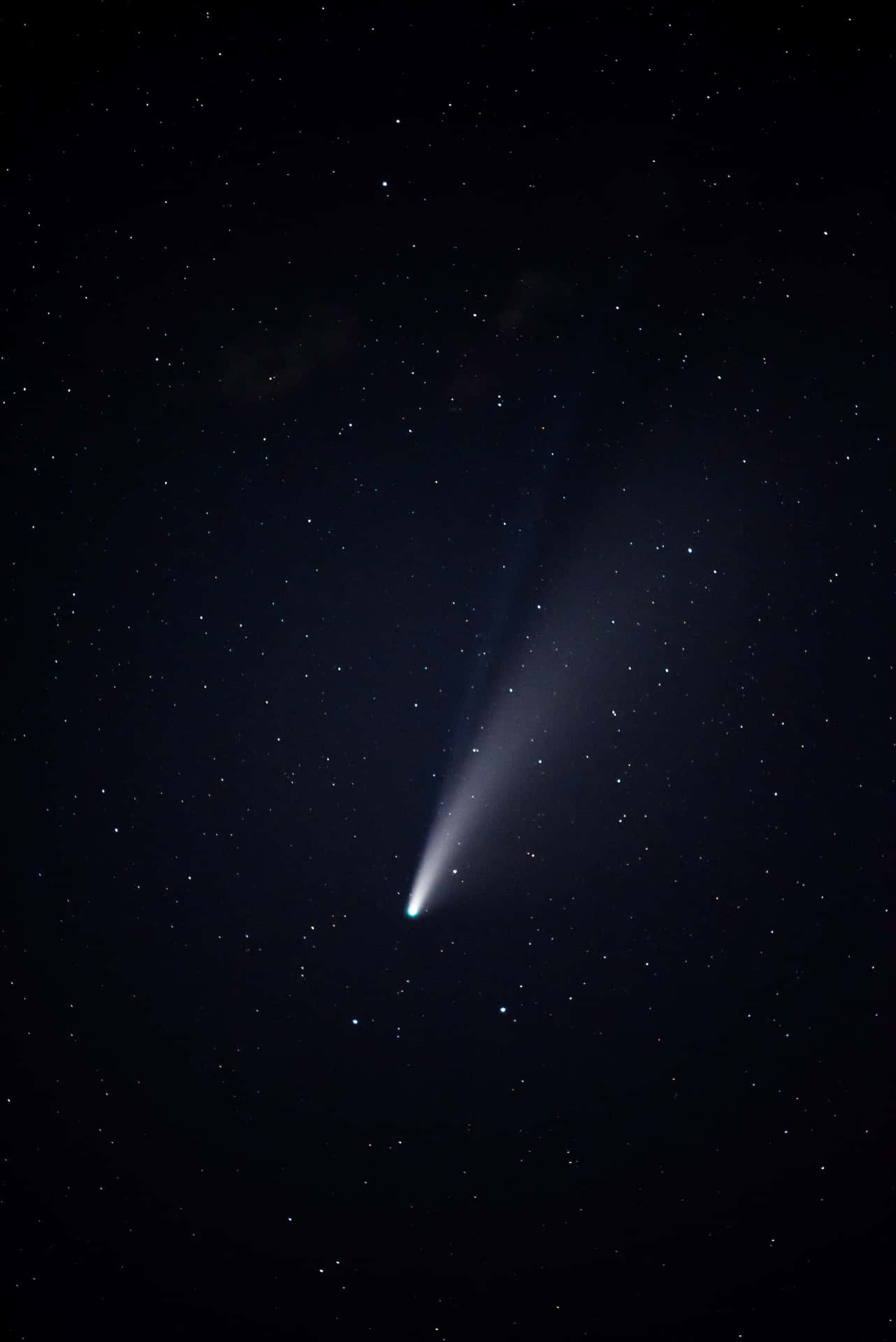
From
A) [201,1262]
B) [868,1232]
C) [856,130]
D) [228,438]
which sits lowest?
[868,1232]

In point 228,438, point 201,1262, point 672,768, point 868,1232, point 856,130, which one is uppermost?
point 228,438

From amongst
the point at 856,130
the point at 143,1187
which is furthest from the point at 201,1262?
the point at 856,130

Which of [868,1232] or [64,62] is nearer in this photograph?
[64,62]

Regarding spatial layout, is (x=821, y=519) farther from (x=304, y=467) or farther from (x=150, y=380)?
(x=150, y=380)

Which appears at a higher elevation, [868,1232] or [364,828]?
[364,828]

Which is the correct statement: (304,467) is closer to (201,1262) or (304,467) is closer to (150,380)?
(150,380)

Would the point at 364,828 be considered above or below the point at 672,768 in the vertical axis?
above

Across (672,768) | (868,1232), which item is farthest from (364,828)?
(868,1232)

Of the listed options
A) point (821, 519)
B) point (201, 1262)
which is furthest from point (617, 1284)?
point (821, 519)

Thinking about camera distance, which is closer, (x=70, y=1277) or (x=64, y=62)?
(x=64, y=62)
